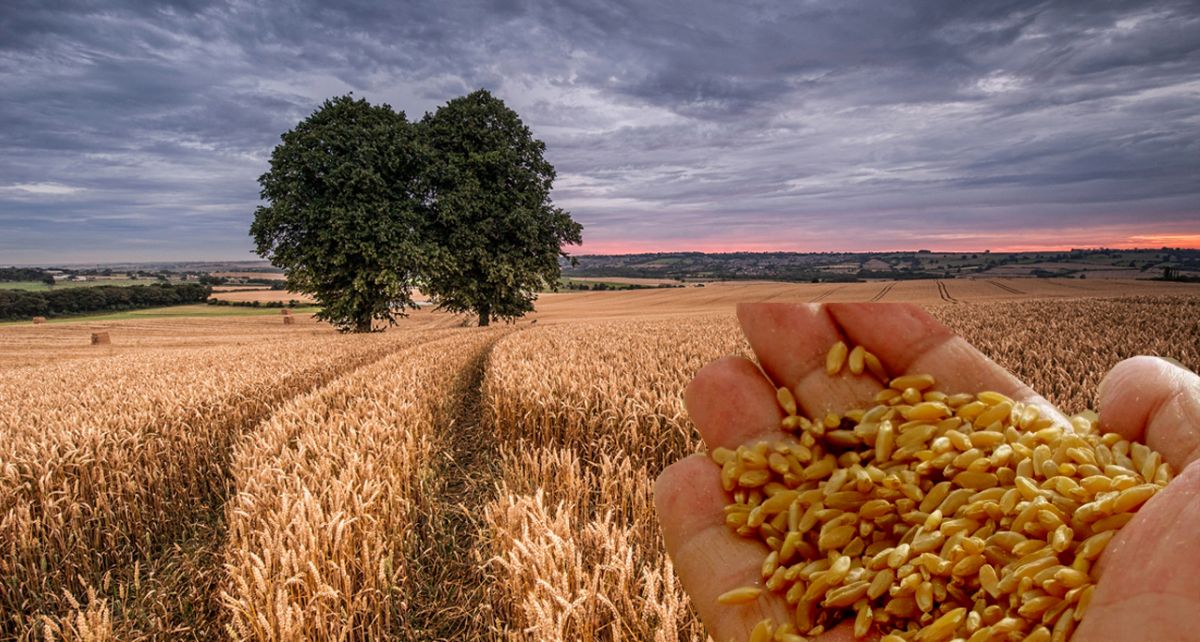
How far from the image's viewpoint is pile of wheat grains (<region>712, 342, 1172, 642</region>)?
5.64ft

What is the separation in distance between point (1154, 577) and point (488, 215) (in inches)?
1154

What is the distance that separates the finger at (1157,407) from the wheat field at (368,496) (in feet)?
6.82

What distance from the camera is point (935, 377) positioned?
2877 mm

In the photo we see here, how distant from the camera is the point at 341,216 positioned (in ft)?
84.4

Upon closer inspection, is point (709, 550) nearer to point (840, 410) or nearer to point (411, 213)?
point (840, 410)

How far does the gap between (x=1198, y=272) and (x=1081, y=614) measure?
52488 mm

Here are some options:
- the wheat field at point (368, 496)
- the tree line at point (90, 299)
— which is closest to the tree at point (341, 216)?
the wheat field at point (368, 496)

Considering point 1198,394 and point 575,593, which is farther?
point 575,593

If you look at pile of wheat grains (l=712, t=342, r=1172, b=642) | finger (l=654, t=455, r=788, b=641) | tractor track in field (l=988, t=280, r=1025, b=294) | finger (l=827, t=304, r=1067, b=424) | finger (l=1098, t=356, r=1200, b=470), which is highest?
finger (l=827, t=304, r=1067, b=424)

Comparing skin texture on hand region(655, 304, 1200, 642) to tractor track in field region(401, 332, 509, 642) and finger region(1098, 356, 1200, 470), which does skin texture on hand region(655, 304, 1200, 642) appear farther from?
tractor track in field region(401, 332, 509, 642)

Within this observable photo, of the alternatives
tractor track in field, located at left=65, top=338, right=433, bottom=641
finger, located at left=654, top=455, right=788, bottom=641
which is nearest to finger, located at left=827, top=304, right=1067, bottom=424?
finger, located at left=654, top=455, right=788, bottom=641

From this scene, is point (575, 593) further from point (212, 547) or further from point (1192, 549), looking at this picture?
point (212, 547)

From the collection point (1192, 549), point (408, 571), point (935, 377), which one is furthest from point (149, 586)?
point (1192, 549)

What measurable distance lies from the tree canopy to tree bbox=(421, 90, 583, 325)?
0.20 feet
